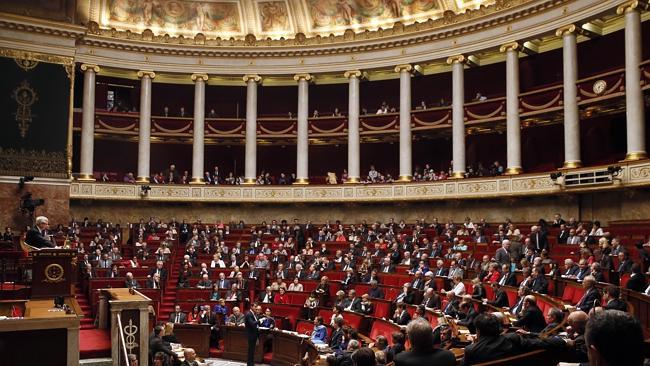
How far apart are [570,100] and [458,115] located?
16.9ft

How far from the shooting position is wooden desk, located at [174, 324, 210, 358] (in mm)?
16078

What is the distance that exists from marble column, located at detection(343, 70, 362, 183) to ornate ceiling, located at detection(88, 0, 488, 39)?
2.56m

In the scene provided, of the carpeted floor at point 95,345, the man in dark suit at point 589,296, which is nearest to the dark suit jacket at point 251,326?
the carpeted floor at point 95,345

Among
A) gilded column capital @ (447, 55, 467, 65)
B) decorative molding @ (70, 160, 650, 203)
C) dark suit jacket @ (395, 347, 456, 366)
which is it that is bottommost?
dark suit jacket @ (395, 347, 456, 366)

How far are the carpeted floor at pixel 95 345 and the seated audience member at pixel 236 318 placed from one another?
669cm

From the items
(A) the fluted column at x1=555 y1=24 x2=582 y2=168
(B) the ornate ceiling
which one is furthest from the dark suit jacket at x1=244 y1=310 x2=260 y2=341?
(B) the ornate ceiling

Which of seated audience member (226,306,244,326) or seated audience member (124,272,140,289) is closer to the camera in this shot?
seated audience member (226,306,244,326)

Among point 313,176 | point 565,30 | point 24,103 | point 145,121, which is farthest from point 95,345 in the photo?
point 313,176

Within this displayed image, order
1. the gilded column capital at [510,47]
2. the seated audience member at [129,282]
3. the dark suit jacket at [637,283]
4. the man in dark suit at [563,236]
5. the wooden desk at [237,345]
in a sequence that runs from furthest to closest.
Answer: the gilded column capital at [510,47] → the man in dark suit at [563,236] → the seated audience member at [129,282] → the wooden desk at [237,345] → the dark suit jacket at [637,283]

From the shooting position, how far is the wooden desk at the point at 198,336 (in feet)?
52.7

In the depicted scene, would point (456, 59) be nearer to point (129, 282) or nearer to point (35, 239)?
point (129, 282)

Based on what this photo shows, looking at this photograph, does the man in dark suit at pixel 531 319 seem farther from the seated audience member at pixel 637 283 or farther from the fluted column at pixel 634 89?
the fluted column at pixel 634 89

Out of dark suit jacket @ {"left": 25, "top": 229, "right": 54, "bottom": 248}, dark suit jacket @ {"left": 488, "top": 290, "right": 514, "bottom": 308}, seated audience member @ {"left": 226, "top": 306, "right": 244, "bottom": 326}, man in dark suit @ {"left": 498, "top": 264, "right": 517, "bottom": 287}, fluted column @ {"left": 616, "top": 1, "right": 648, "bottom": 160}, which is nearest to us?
dark suit jacket @ {"left": 25, "top": 229, "right": 54, "bottom": 248}

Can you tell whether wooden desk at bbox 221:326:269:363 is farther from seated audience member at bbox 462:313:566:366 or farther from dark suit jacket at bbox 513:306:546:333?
seated audience member at bbox 462:313:566:366
